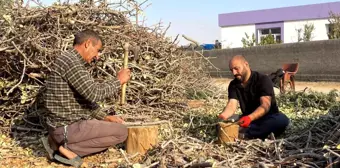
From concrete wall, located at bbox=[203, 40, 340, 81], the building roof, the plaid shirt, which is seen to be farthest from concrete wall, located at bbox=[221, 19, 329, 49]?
the plaid shirt

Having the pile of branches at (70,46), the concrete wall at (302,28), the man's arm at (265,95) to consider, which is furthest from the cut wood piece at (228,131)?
the concrete wall at (302,28)

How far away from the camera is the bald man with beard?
16.8 ft

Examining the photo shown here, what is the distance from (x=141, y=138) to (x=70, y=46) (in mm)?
1960

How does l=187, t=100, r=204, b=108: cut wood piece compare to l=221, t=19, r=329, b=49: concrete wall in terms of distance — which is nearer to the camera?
l=187, t=100, r=204, b=108: cut wood piece

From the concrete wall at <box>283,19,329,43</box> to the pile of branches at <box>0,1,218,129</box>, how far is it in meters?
28.0

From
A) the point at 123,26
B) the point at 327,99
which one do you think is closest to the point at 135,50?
the point at 123,26

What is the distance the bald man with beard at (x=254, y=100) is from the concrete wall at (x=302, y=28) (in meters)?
29.3

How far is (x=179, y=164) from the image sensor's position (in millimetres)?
4043

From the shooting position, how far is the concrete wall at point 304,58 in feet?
51.4

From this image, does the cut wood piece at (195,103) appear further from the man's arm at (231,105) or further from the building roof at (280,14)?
the building roof at (280,14)

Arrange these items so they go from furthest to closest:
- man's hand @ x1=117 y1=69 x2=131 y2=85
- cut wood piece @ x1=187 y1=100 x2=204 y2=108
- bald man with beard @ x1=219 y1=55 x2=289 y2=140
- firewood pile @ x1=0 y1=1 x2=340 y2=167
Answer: cut wood piece @ x1=187 y1=100 x2=204 y2=108
bald man with beard @ x1=219 y1=55 x2=289 y2=140
man's hand @ x1=117 y1=69 x2=131 y2=85
firewood pile @ x1=0 y1=1 x2=340 y2=167

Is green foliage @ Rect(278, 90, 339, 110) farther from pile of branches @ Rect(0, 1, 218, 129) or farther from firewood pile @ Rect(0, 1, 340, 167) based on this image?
pile of branches @ Rect(0, 1, 218, 129)

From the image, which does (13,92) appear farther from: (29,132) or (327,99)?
(327,99)

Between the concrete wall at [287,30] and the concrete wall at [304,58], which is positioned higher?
the concrete wall at [287,30]
